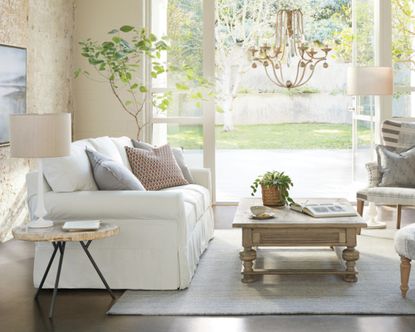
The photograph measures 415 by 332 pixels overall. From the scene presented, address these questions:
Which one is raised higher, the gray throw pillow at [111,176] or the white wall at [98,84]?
the white wall at [98,84]

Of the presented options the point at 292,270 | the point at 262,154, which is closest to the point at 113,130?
the point at 292,270

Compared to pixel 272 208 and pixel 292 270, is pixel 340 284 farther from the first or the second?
pixel 272 208

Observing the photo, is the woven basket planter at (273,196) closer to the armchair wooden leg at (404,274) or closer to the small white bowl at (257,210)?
the small white bowl at (257,210)

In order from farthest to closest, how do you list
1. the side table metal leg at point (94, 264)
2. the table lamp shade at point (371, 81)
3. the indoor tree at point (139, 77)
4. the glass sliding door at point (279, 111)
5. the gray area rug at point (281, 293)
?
the glass sliding door at point (279, 111), the indoor tree at point (139, 77), the table lamp shade at point (371, 81), the side table metal leg at point (94, 264), the gray area rug at point (281, 293)

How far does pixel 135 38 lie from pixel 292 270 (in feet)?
13.5

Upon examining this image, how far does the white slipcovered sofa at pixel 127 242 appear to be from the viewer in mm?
4566

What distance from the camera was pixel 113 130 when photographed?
324 inches

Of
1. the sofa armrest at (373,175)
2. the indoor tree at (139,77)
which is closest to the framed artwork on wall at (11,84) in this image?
the indoor tree at (139,77)

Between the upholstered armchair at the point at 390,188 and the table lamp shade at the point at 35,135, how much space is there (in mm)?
3238

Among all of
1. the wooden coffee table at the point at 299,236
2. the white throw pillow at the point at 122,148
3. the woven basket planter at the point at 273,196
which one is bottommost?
the wooden coffee table at the point at 299,236

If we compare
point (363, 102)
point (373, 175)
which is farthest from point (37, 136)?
point (363, 102)

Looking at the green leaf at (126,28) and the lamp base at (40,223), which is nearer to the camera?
the lamp base at (40,223)

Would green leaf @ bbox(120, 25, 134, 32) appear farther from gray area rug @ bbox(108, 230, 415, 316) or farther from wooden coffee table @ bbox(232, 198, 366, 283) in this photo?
wooden coffee table @ bbox(232, 198, 366, 283)

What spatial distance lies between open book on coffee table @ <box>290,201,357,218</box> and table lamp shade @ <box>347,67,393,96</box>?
2.10m
